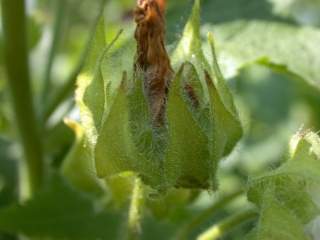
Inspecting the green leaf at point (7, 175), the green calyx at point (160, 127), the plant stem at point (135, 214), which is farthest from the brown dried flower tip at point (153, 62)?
the green leaf at point (7, 175)

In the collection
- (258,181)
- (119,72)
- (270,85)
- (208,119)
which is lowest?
(258,181)

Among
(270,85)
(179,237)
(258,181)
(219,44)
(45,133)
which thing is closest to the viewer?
(258,181)

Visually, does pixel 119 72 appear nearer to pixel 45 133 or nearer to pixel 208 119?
pixel 208 119

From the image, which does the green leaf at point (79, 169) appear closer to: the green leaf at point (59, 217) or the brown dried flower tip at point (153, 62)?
the green leaf at point (59, 217)

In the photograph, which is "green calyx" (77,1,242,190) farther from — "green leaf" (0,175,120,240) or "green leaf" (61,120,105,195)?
"green leaf" (0,175,120,240)

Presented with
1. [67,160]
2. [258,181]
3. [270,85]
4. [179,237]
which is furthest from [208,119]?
[270,85]
